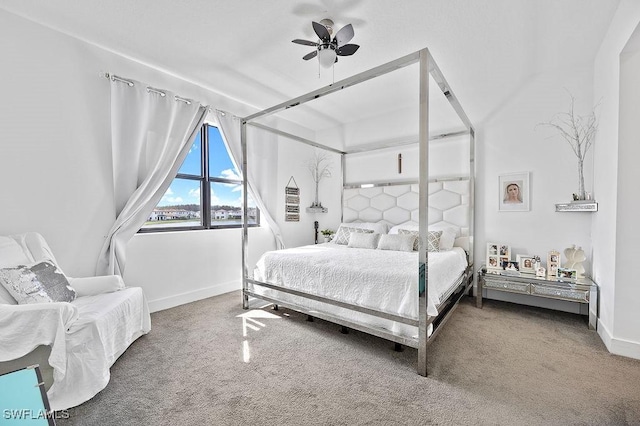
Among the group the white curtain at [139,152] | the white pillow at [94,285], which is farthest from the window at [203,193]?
the white pillow at [94,285]

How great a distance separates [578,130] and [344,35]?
9.68 feet

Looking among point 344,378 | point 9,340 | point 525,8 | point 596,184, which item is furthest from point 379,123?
point 9,340

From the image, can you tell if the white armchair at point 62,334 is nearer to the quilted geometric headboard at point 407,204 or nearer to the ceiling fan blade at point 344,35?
the ceiling fan blade at point 344,35

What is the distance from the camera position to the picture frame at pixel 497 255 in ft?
11.3

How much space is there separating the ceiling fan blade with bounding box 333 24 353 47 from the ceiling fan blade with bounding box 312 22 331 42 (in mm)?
77

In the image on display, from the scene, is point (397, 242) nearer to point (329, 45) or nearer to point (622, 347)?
point (622, 347)

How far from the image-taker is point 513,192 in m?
3.54

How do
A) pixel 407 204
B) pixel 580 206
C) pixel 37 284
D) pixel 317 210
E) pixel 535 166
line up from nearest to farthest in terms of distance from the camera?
pixel 37 284
pixel 580 206
pixel 535 166
pixel 407 204
pixel 317 210

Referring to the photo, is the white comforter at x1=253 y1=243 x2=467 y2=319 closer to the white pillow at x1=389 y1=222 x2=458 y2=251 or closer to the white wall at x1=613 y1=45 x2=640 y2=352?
the white pillow at x1=389 y1=222 x2=458 y2=251

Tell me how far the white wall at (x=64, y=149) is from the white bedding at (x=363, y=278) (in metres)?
1.51

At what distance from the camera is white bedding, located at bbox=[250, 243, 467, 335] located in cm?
215

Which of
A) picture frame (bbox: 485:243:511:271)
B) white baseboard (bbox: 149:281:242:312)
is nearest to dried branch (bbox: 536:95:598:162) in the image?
picture frame (bbox: 485:243:511:271)

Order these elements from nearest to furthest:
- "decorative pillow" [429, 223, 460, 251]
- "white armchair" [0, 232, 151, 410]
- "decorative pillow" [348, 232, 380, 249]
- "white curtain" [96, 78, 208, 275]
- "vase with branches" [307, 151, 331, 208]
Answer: "white armchair" [0, 232, 151, 410] → "white curtain" [96, 78, 208, 275] → "decorative pillow" [429, 223, 460, 251] → "decorative pillow" [348, 232, 380, 249] → "vase with branches" [307, 151, 331, 208]

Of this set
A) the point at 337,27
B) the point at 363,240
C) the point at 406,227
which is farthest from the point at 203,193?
the point at 406,227
